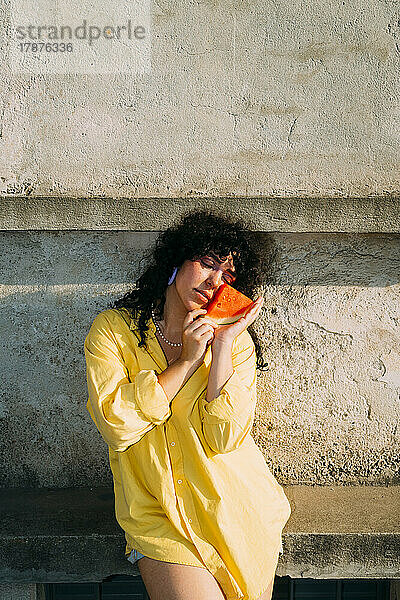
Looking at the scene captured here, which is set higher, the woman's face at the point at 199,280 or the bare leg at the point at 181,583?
the woman's face at the point at 199,280

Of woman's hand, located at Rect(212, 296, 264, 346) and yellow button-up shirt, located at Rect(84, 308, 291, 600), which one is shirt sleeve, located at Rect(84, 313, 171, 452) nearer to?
yellow button-up shirt, located at Rect(84, 308, 291, 600)

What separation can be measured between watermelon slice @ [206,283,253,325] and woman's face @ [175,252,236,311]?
0.03 m

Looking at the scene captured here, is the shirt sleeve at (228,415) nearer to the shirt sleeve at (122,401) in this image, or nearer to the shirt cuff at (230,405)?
the shirt cuff at (230,405)

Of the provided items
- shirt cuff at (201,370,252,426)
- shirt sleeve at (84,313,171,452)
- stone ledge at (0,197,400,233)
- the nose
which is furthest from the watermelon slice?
stone ledge at (0,197,400,233)

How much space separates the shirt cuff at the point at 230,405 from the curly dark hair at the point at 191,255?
16.1 inches

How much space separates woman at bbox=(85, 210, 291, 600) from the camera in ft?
8.60

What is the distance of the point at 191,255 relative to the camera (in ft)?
9.29

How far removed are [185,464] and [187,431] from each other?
0.14 metres

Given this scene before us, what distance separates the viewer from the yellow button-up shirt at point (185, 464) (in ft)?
8.61

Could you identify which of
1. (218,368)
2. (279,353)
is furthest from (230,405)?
(279,353)

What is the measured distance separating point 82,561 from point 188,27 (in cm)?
275

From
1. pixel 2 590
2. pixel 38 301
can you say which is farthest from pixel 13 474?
pixel 38 301

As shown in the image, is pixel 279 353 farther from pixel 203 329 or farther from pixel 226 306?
pixel 203 329

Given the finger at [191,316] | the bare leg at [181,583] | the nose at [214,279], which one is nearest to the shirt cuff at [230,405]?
the finger at [191,316]
